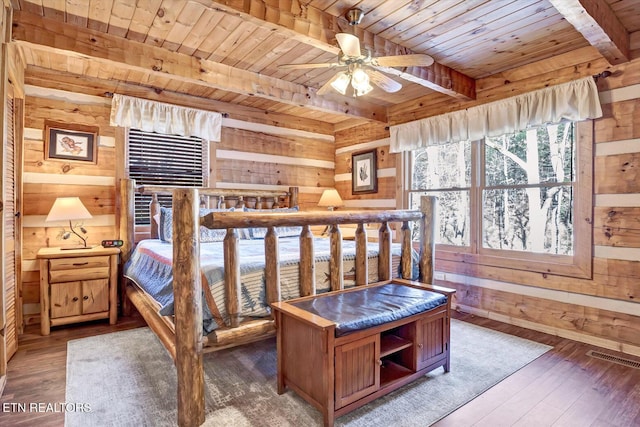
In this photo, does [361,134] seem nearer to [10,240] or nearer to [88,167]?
[88,167]

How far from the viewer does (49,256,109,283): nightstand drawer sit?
3.03m

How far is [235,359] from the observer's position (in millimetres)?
2592

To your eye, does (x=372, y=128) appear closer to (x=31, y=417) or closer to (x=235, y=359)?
(x=235, y=359)

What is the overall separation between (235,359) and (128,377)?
714 mm

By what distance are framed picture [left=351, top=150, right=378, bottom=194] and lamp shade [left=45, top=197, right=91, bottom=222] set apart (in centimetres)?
340

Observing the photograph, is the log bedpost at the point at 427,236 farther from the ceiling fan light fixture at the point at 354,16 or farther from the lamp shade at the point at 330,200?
the lamp shade at the point at 330,200

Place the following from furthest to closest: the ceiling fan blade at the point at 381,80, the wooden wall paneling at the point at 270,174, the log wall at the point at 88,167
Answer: the wooden wall paneling at the point at 270,174 < the log wall at the point at 88,167 < the ceiling fan blade at the point at 381,80

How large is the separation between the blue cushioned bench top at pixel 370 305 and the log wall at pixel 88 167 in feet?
9.27

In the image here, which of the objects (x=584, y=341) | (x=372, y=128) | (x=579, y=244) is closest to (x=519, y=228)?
(x=579, y=244)

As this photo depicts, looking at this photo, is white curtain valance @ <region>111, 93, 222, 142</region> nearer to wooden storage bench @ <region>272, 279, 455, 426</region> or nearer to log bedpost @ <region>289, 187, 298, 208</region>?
log bedpost @ <region>289, 187, 298, 208</region>

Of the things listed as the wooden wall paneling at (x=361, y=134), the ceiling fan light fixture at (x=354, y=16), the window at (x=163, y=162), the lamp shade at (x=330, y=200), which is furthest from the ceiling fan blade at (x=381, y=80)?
the window at (x=163, y=162)

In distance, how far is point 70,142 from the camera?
138 inches

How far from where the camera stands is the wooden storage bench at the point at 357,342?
169 centimetres

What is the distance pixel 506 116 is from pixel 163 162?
3.83m
